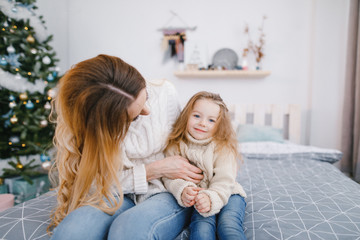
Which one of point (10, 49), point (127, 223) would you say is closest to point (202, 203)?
point (127, 223)

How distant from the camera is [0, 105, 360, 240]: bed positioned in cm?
79

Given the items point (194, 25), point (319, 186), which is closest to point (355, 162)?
point (319, 186)

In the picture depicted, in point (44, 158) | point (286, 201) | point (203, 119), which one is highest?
point (203, 119)

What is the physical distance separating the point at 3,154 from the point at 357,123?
10.8 feet

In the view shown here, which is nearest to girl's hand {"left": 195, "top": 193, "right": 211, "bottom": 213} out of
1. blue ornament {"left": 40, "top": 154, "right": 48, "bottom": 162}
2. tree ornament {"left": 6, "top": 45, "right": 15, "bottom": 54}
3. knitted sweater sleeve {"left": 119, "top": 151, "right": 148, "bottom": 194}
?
knitted sweater sleeve {"left": 119, "top": 151, "right": 148, "bottom": 194}

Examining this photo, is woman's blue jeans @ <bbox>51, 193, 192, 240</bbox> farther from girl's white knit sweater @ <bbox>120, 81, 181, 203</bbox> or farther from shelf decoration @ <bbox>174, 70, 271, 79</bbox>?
shelf decoration @ <bbox>174, 70, 271, 79</bbox>

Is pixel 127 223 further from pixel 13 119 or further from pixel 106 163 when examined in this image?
pixel 13 119

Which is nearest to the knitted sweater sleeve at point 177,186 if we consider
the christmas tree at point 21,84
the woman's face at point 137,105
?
the woman's face at point 137,105

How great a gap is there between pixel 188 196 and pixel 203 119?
39cm

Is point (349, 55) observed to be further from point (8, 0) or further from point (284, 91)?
point (8, 0)

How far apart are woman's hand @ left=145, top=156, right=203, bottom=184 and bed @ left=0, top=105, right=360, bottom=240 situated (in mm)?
223

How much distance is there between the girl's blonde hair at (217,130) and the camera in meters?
1.09

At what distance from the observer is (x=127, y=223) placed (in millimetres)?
688

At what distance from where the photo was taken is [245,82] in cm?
279
